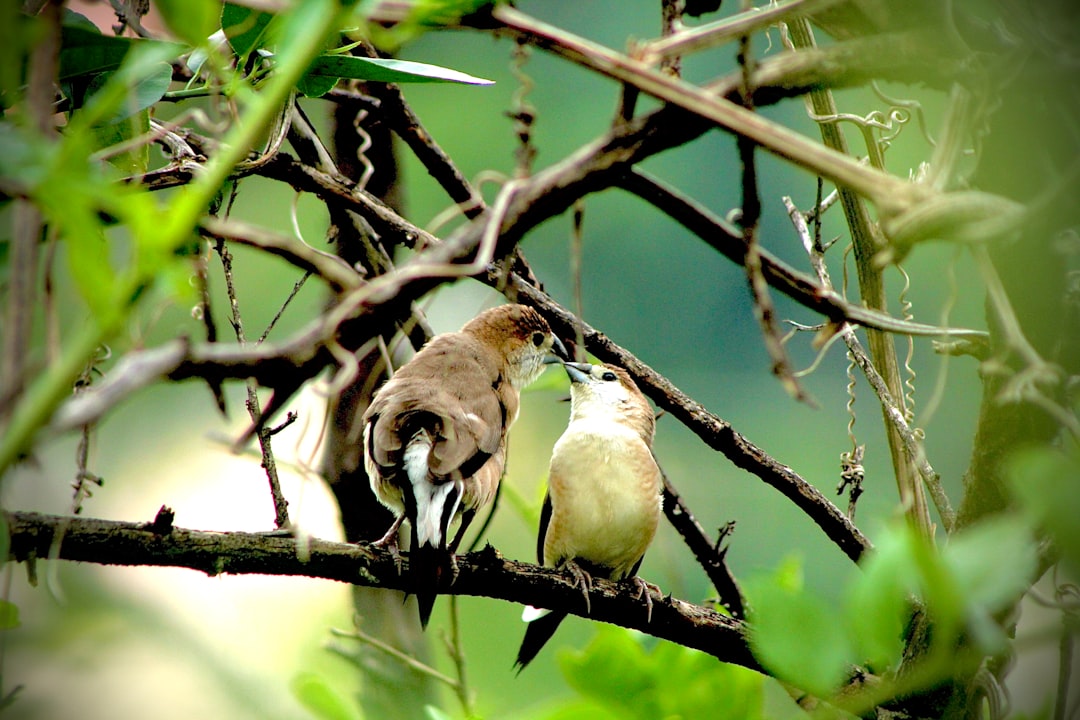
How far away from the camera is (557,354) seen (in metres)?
3.67

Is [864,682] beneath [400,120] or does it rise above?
beneath

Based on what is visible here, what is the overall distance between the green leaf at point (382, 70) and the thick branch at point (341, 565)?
751 millimetres

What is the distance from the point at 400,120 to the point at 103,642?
122 inches

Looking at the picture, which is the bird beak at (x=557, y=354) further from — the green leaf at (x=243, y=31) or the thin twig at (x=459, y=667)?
the green leaf at (x=243, y=31)

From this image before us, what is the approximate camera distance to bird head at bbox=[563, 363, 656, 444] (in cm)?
334

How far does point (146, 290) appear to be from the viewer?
761 mm

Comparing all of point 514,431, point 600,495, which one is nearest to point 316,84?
point 600,495

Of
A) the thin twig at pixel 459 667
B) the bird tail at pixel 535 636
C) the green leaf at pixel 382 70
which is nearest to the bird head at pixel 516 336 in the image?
the bird tail at pixel 535 636

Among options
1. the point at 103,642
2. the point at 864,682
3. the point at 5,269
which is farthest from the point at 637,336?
the point at 5,269

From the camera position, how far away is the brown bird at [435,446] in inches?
89.8

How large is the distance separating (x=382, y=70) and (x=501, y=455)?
1.44 m

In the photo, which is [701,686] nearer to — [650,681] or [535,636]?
[650,681]

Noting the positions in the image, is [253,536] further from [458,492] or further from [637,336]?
[637,336]

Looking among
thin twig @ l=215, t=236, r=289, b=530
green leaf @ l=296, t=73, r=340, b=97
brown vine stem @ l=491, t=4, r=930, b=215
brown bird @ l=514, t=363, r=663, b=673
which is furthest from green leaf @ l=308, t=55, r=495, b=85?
brown bird @ l=514, t=363, r=663, b=673
